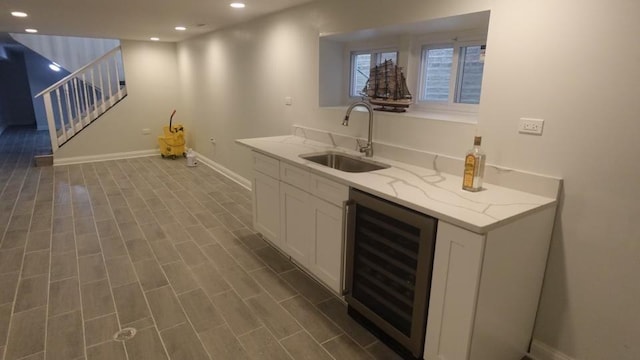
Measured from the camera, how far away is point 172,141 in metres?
6.66

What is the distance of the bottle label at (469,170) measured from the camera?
1.90 m

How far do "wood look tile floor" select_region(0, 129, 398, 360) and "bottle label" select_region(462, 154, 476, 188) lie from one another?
102 centimetres

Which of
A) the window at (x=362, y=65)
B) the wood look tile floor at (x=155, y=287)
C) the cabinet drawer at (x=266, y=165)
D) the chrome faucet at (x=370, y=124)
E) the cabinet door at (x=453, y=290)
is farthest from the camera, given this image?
the window at (x=362, y=65)

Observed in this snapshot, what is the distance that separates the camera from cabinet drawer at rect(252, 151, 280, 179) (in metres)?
2.85

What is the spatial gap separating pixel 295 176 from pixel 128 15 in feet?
9.93

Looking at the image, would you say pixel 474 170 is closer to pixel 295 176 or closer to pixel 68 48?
pixel 295 176

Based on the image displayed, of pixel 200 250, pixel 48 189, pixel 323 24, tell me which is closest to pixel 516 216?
pixel 323 24

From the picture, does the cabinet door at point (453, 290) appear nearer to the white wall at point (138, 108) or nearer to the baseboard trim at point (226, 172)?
the baseboard trim at point (226, 172)

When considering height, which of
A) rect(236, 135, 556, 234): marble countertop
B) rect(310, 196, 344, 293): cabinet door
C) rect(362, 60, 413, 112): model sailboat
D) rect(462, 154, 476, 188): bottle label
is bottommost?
rect(310, 196, 344, 293): cabinet door

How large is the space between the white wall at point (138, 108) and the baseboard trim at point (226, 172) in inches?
45.6

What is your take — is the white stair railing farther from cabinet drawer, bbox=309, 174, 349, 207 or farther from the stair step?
cabinet drawer, bbox=309, 174, 349, 207

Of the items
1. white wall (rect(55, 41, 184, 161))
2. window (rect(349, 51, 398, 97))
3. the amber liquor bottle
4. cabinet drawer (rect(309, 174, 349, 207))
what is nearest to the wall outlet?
the amber liquor bottle

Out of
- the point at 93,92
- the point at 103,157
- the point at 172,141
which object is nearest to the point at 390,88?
the point at 172,141

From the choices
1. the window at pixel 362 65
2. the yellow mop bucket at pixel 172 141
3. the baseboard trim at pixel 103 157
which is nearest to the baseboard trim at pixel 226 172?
the yellow mop bucket at pixel 172 141
